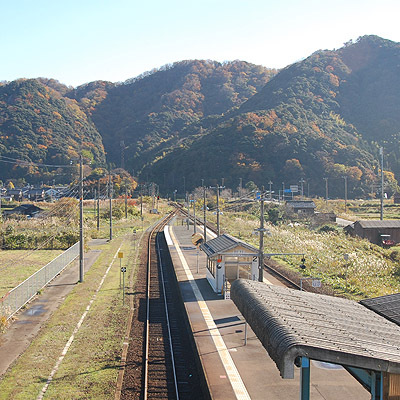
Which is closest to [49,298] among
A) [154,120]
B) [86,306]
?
[86,306]

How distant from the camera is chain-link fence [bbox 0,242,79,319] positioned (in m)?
17.9

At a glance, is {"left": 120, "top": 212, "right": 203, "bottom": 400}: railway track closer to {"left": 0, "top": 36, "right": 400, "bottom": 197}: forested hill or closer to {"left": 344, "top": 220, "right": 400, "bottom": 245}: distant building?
{"left": 344, "top": 220, "right": 400, "bottom": 245}: distant building

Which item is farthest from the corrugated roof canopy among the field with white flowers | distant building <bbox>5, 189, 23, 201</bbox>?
distant building <bbox>5, 189, 23, 201</bbox>

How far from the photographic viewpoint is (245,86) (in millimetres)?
190375

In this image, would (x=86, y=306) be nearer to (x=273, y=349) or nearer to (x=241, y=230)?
(x=273, y=349)

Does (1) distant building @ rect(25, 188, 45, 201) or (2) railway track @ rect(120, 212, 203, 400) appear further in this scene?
(1) distant building @ rect(25, 188, 45, 201)

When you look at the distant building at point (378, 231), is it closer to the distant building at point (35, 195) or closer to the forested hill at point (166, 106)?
the distant building at point (35, 195)

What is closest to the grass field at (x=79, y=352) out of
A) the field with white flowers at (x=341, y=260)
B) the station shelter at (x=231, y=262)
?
the station shelter at (x=231, y=262)

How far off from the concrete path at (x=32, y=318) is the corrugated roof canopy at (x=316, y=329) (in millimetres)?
7362

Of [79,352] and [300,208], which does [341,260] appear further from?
[300,208]

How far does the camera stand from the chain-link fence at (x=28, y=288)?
1793 cm

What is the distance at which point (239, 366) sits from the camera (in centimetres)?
1307

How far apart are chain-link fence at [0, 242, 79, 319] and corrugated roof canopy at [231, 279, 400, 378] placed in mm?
9910

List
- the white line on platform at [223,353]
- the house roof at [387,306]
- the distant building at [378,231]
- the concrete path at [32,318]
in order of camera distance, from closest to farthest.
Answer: the white line on platform at [223,353] → the house roof at [387,306] → the concrete path at [32,318] → the distant building at [378,231]
